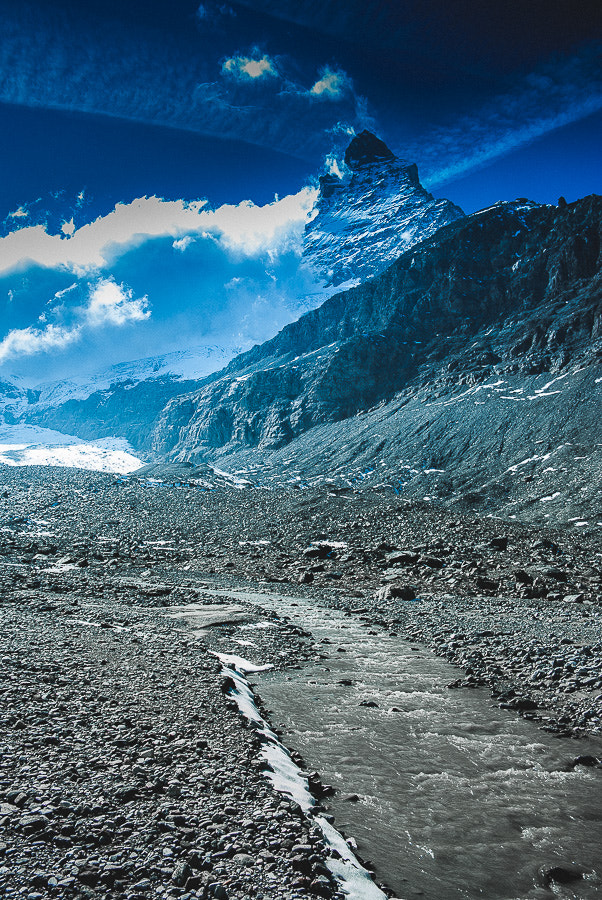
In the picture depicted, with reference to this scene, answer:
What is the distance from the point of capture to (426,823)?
840 cm

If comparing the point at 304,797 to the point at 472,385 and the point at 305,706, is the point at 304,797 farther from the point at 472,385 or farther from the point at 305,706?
the point at 472,385

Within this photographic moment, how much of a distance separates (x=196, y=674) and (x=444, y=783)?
6687 millimetres

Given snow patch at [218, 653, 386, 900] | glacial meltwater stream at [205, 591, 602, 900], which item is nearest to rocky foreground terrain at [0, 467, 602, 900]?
snow patch at [218, 653, 386, 900]

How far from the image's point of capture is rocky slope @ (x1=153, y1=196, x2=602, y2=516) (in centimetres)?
9162

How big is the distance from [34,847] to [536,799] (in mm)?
8603

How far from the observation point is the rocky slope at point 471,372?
91625mm

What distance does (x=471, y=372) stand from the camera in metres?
130

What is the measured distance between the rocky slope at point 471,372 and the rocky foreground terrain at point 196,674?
3517 centimetres

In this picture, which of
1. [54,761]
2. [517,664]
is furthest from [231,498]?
[54,761]

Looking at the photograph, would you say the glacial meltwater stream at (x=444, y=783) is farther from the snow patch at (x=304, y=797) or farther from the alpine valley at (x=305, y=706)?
the snow patch at (x=304, y=797)

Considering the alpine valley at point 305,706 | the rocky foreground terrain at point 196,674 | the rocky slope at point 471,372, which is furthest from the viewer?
the rocky slope at point 471,372

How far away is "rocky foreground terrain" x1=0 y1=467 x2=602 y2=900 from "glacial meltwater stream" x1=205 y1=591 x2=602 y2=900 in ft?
3.08

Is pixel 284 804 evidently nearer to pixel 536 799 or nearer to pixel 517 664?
pixel 536 799

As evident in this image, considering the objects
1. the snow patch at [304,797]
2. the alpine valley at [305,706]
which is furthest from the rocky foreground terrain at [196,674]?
the snow patch at [304,797]
